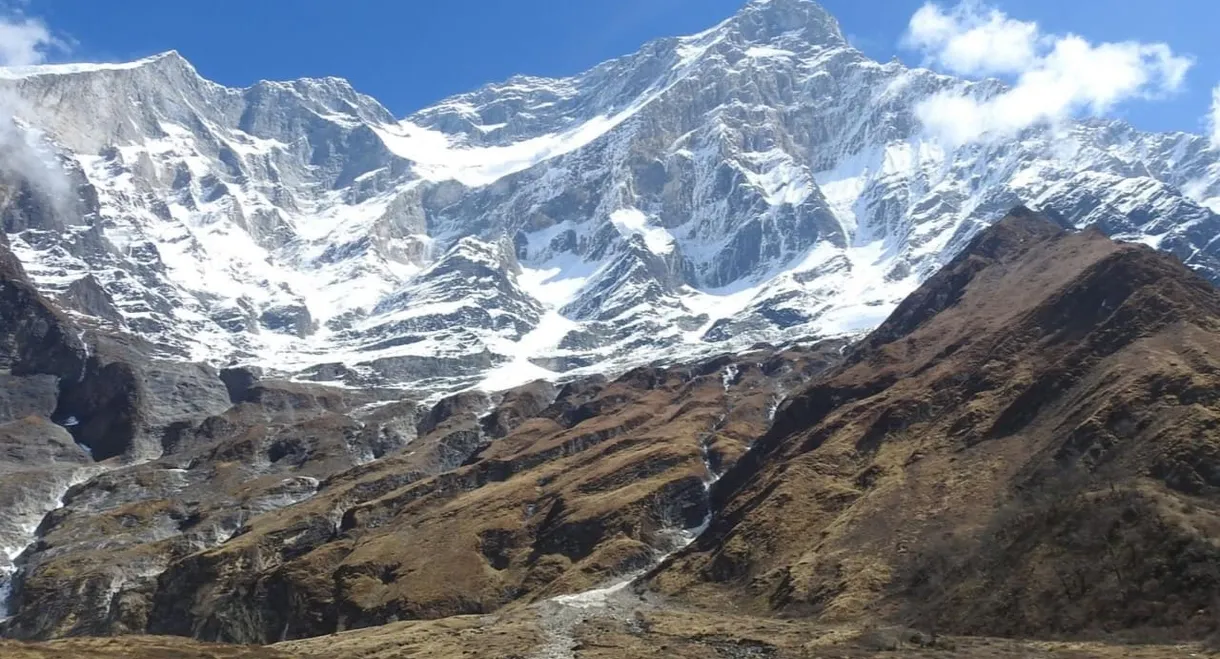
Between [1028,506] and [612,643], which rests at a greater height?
[1028,506]

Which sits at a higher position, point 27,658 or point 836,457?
point 836,457

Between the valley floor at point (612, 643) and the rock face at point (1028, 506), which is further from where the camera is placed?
the rock face at point (1028, 506)

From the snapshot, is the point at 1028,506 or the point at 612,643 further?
the point at 1028,506

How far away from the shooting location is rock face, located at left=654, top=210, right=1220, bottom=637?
105 m

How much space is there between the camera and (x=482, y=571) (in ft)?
631

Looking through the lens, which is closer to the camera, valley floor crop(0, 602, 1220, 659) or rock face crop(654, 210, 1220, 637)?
valley floor crop(0, 602, 1220, 659)

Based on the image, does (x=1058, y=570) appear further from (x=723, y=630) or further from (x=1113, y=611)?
(x=723, y=630)

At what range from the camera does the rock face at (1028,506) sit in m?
105

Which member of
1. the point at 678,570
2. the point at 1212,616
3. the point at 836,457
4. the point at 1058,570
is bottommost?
the point at 1212,616

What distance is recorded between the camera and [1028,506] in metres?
136

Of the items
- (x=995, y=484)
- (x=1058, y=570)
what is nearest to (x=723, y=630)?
(x=1058, y=570)

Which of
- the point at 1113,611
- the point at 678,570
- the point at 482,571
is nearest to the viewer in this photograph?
the point at 1113,611

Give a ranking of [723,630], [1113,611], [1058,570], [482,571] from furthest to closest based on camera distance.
A: [482,571] → [723,630] → [1058,570] → [1113,611]

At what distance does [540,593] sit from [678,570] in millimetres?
25264
